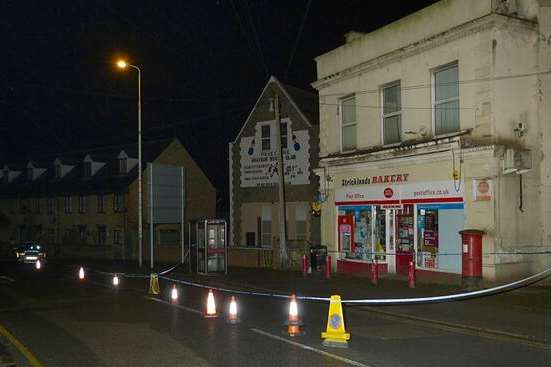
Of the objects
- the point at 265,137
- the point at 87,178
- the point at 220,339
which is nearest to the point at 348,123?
the point at 265,137

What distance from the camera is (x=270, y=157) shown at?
3369 centimetres

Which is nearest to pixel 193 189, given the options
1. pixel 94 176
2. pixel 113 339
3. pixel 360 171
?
pixel 94 176

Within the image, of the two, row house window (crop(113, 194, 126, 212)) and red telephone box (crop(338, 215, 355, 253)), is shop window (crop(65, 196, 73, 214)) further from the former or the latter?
red telephone box (crop(338, 215, 355, 253))

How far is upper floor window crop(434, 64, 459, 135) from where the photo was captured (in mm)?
18672

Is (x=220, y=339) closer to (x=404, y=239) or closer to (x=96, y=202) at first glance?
(x=404, y=239)

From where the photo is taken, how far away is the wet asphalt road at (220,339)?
9.12 m

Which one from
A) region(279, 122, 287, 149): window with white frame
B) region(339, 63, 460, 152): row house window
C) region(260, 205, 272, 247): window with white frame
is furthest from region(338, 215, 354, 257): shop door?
region(260, 205, 272, 247): window with white frame

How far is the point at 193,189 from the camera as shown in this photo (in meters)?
47.7

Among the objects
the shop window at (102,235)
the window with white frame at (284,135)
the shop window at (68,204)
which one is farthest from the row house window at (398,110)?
the shop window at (68,204)

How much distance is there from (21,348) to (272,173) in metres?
24.0

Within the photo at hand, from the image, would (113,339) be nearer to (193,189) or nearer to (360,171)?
(360,171)

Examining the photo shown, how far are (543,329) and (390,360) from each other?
A: 4114 millimetres

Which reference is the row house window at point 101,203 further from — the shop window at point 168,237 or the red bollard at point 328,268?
the red bollard at point 328,268

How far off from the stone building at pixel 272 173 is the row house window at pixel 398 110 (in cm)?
742
